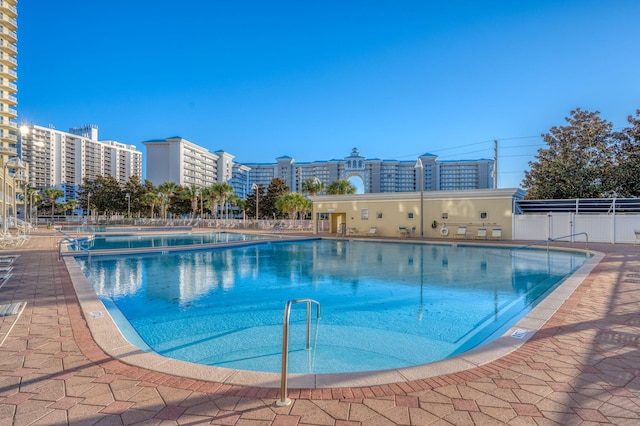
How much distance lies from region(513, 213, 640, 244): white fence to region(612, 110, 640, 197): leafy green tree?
8.58 meters

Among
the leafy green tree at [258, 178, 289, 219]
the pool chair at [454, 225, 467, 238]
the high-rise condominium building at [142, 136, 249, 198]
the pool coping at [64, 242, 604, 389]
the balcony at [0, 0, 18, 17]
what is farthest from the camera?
the high-rise condominium building at [142, 136, 249, 198]

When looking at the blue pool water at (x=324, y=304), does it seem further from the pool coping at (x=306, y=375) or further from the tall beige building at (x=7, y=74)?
the tall beige building at (x=7, y=74)

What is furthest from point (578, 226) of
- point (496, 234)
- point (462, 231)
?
point (462, 231)

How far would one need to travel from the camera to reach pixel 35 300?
5.38 m

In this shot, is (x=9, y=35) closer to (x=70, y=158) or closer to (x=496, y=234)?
(x=496, y=234)

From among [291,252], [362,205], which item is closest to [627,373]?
[291,252]

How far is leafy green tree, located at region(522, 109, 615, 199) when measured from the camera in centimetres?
2458

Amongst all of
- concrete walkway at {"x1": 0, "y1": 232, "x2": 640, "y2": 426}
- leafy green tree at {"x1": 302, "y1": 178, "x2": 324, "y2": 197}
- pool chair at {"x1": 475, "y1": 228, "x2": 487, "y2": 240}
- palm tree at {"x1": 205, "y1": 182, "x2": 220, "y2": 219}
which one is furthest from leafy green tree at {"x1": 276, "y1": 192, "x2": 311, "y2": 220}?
concrete walkway at {"x1": 0, "y1": 232, "x2": 640, "y2": 426}

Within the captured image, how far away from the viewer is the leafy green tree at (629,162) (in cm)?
2328

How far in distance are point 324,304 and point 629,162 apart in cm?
2750

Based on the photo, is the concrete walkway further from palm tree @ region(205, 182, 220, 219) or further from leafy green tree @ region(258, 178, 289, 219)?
leafy green tree @ region(258, 178, 289, 219)

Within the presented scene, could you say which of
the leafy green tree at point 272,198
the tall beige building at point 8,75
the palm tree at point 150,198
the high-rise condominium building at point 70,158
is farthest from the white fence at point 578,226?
the high-rise condominium building at point 70,158

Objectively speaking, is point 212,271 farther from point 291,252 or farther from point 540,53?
point 540,53

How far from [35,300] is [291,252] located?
10.8m
